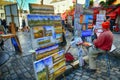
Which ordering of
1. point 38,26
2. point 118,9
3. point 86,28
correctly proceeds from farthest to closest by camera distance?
point 118,9 → point 86,28 → point 38,26

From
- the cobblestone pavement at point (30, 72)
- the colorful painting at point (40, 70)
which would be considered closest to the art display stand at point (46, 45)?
the colorful painting at point (40, 70)

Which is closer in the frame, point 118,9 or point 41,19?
point 41,19

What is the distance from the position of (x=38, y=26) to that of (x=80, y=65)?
7.26 ft

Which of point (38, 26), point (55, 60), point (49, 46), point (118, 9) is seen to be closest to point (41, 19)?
point (38, 26)

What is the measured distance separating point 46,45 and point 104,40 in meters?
1.67

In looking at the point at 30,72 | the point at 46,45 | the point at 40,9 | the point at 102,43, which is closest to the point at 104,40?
the point at 102,43

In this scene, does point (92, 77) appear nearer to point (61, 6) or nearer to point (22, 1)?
point (22, 1)

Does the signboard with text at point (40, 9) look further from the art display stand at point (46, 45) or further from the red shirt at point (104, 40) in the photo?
the red shirt at point (104, 40)

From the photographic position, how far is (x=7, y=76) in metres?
4.61

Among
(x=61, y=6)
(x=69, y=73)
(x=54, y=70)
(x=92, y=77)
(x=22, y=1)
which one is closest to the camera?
(x=54, y=70)

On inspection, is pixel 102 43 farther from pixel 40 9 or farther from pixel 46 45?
pixel 40 9

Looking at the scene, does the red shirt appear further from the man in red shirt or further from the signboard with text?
the signboard with text

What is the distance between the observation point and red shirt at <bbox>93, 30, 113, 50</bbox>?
4.34m

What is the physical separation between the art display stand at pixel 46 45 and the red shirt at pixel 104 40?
1.15 m
